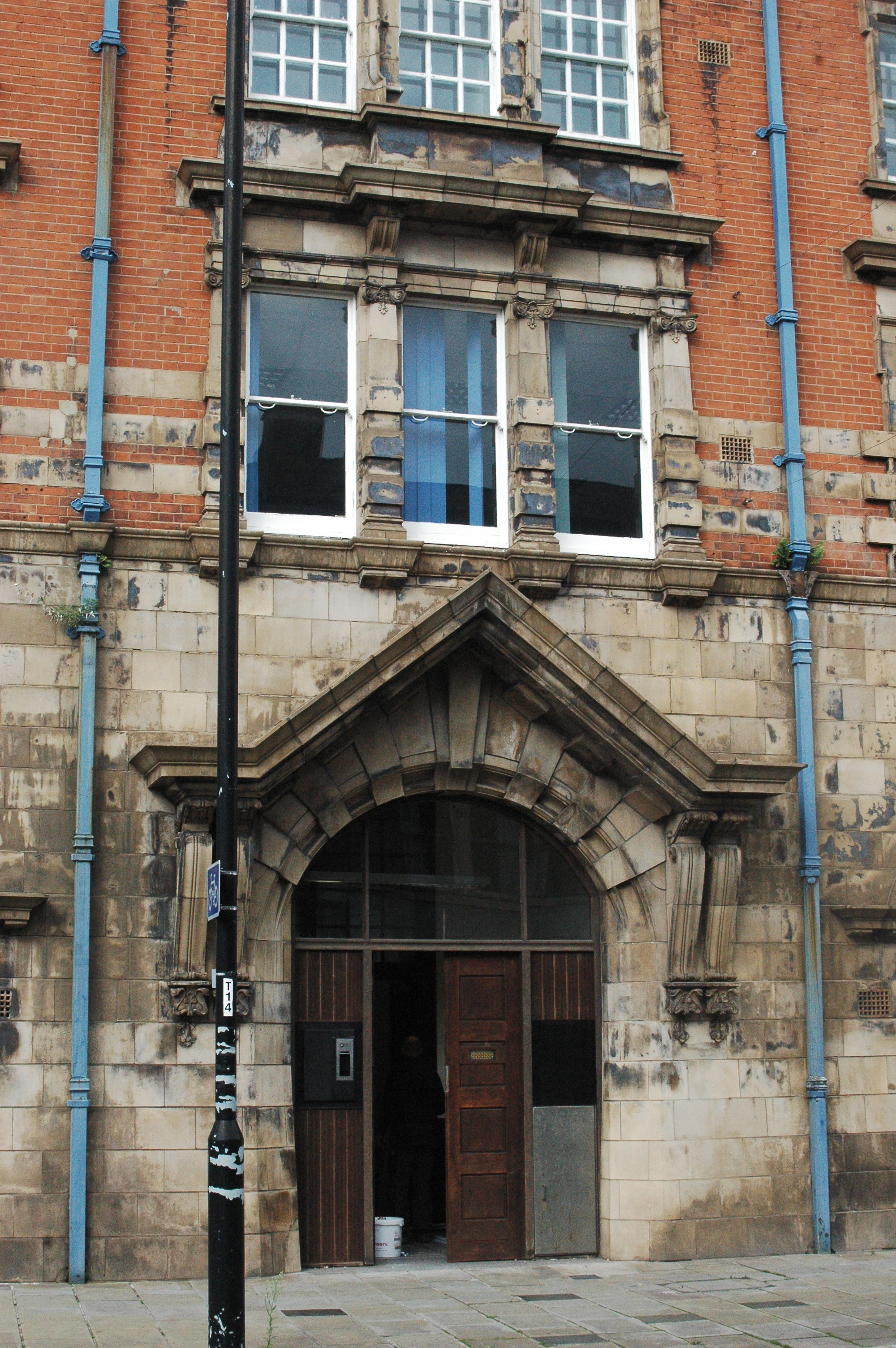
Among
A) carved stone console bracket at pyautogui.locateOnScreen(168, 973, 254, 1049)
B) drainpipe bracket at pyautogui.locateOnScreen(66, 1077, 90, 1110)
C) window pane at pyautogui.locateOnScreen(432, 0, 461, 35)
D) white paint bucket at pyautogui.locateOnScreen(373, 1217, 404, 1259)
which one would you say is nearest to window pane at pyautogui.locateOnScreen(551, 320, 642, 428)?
window pane at pyautogui.locateOnScreen(432, 0, 461, 35)

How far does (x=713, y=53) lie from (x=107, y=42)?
572 cm

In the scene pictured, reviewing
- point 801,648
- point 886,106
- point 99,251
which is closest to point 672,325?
point 801,648

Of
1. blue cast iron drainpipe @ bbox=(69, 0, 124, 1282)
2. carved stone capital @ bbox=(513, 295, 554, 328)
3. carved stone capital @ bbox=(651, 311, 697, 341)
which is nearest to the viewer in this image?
blue cast iron drainpipe @ bbox=(69, 0, 124, 1282)

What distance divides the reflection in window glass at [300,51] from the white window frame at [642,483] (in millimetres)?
2958

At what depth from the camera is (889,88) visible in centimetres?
1566

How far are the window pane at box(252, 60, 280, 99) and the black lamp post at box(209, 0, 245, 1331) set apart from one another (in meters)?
3.93

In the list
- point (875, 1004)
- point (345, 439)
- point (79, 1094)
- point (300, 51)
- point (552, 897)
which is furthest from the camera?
point (300, 51)

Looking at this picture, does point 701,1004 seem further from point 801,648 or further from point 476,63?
point 476,63

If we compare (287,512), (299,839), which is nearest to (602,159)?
(287,512)

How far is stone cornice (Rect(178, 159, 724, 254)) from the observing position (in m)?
13.2

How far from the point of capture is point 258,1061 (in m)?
12.0

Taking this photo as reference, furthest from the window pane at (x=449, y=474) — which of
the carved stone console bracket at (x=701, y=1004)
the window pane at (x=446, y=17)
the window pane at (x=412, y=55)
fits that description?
the carved stone console bracket at (x=701, y=1004)

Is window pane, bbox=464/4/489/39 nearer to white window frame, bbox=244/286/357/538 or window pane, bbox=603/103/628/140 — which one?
window pane, bbox=603/103/628/140

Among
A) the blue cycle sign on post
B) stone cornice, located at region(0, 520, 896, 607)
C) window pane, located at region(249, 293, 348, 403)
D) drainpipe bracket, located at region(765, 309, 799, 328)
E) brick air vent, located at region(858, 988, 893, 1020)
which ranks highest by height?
drainpipe bracket, located at region(765, 309, 799, 328)
